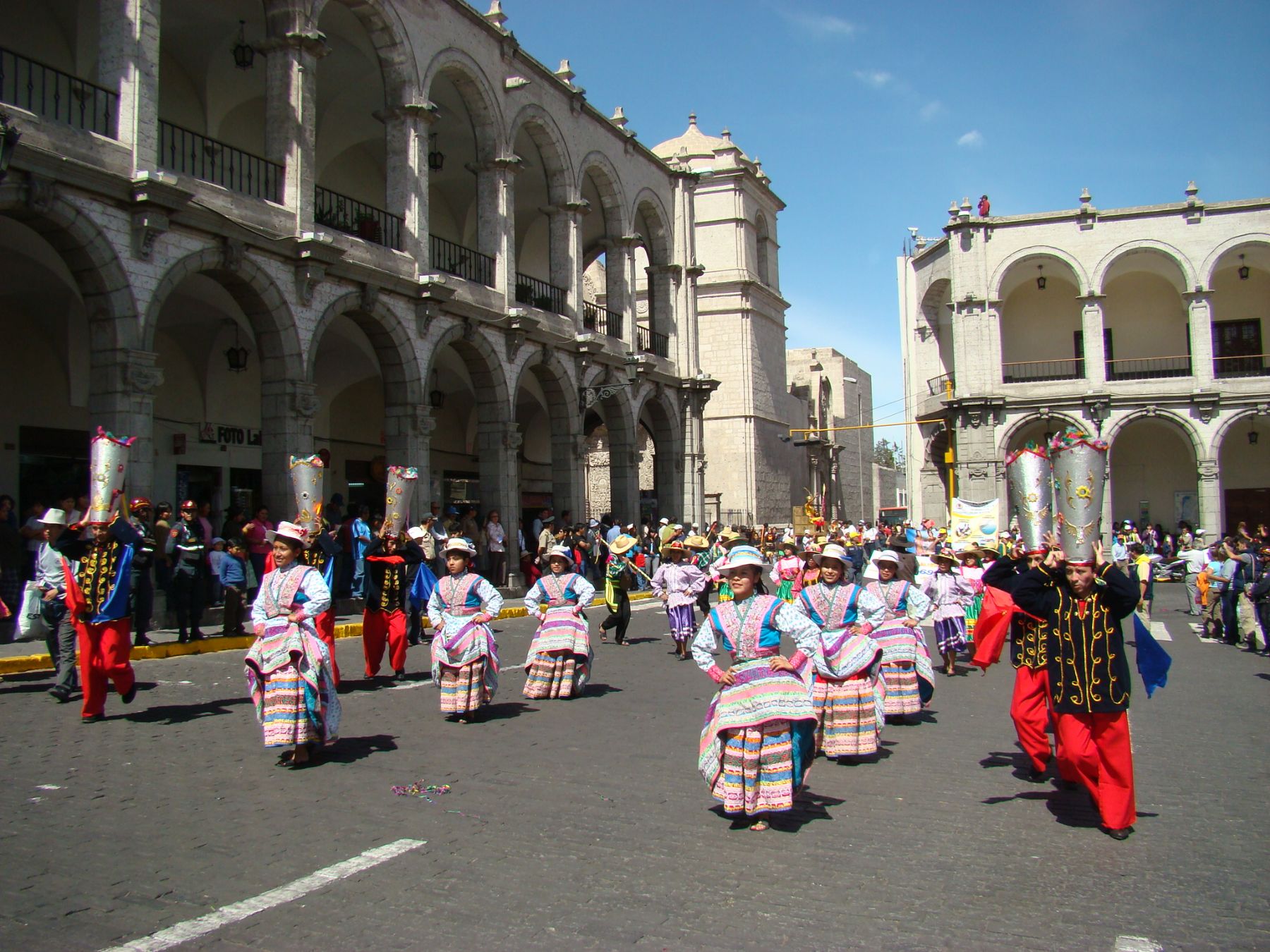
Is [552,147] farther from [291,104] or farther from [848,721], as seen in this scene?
[848,721]

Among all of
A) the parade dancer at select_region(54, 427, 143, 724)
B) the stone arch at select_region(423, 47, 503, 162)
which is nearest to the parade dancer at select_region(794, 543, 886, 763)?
the parade dancer at select_region(54, 427, 143, 724)

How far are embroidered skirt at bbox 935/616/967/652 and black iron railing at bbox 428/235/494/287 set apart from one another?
1331cm

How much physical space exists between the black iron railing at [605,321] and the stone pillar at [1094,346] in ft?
58.1

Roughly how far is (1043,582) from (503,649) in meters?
9.08

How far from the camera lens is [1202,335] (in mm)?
34156

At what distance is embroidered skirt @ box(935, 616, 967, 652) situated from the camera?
1167 centimetres

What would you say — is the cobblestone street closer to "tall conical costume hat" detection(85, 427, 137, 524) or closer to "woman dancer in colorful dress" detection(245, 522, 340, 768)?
"woman dancer in colorful dress" detection(245, 522, 340, 768)

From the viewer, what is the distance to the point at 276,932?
408cm

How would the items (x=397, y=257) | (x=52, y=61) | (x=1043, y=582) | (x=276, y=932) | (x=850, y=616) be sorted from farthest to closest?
(x=397, y=257) → (x=52, y=61) → (x=850, y=616) → (x=1043, y=582) → (x=276, y=932)

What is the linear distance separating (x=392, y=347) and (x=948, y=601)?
1207 centimetres

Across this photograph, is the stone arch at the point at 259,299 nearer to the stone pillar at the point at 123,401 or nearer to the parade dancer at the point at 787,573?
the stone pillar at the point at 123,401

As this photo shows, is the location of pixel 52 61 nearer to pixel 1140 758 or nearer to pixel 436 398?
pixel 436 398

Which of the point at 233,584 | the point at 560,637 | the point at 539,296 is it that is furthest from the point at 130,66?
the point at 539,296

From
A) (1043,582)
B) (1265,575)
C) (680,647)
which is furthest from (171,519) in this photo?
(1265,575)
